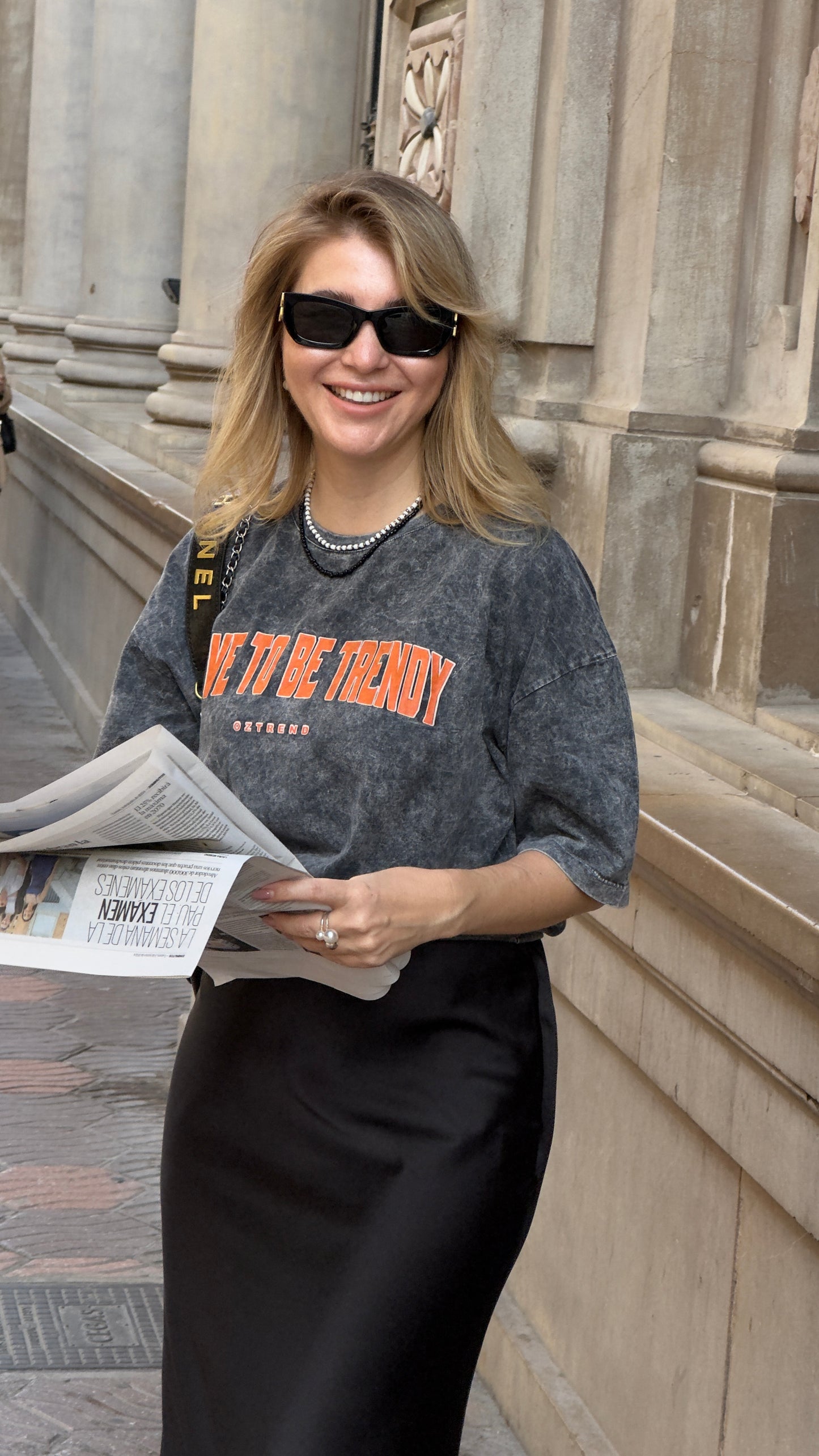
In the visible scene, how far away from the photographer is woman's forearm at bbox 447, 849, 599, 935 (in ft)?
6.59

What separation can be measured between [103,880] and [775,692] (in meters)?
1.85

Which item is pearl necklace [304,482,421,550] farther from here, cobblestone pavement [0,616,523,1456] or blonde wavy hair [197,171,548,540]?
cobblestone pavement [0,616,523,1456]

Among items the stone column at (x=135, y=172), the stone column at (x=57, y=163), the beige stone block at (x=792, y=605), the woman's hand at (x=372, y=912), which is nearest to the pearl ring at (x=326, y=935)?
the woman's hand at (x=372, y=912)

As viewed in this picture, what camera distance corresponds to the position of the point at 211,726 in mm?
2191

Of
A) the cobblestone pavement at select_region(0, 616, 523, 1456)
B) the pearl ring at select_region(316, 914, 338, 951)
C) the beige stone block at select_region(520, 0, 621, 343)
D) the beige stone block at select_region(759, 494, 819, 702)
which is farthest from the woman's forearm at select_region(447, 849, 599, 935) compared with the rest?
the beige stone block at select_region(520, 0, 621, 343)

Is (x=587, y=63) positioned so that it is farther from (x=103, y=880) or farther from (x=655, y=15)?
(x=103, y=880)

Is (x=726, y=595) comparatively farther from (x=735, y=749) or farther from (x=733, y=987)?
(x=733, y=987)

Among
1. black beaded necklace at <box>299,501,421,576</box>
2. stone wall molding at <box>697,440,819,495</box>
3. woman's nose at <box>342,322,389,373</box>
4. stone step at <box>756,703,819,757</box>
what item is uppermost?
woman's nose at <box>342,322,389,373</box>

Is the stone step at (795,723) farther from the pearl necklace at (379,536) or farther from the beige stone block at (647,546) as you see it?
the pearl necklace at (379,536)

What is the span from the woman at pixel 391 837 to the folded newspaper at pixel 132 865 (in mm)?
206

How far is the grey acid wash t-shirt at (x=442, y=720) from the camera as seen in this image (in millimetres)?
2057

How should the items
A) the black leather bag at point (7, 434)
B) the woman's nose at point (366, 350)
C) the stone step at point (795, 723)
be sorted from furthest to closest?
the black leather bag at point (7, 434)
the stone step at point (795, 723)
the woman's nose at point (366, 350)

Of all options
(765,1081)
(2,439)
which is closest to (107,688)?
(2,439)

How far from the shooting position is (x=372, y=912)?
6.21 feet
